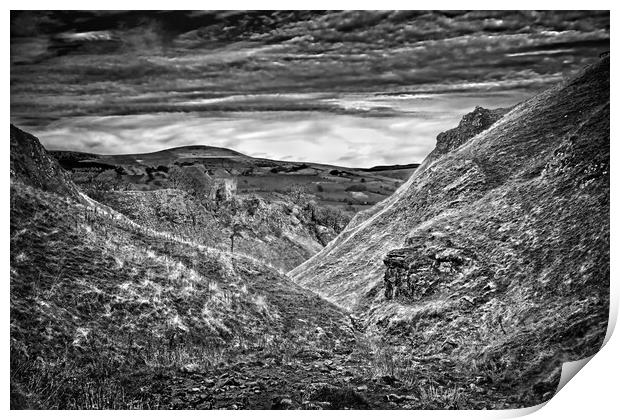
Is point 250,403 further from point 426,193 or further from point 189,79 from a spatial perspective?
point 426,193

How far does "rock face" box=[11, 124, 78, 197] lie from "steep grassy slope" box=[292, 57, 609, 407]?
10217 millimetres

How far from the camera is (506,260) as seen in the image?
18.2 metres

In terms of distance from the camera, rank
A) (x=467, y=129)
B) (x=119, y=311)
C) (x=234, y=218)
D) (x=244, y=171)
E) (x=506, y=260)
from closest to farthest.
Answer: (x=119, y=311) < (x=506, y=260) < (x=244, y=171) < (x=234, y=218) < (x=467, y=129)

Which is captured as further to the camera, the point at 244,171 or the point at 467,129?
the point at 467,129

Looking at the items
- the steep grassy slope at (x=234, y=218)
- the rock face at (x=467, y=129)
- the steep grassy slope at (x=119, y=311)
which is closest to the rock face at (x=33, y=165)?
the steep grassy slope at (x=119, y=311)

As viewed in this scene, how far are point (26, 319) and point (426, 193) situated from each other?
15630mm

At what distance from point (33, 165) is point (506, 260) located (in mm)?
15548

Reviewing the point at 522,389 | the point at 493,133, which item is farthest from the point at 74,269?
the point at 493,133

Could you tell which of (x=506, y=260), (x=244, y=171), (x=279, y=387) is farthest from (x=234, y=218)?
(x=506, y=260)

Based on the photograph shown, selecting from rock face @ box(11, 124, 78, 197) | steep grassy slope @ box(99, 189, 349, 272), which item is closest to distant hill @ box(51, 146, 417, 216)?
rock face @ box(11, 124, 78, 197)

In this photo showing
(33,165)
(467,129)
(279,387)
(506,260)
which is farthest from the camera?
(467,129)

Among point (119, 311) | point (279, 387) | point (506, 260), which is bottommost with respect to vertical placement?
point (279, 387)

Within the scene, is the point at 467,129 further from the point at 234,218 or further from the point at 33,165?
the point at 33,165

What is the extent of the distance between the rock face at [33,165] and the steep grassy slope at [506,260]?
10.2 m
